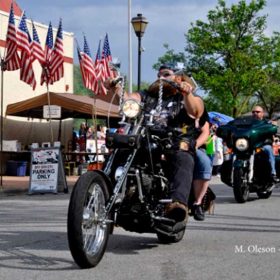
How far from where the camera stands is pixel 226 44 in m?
39.6

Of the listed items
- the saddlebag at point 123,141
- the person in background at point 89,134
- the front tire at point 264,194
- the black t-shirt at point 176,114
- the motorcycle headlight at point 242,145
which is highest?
the person in background at point 89,134

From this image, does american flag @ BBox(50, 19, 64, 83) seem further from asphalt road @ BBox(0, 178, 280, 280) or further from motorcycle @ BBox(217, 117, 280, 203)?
asphalt road @ BBox(0, 178, 280, 280)

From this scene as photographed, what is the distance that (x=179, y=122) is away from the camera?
21.1 ft

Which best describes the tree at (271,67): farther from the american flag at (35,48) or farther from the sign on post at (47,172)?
the sign on post at (47,172)

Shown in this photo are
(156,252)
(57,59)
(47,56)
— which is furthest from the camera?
(47,56)

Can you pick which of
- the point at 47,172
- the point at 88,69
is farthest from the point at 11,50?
the point at 47,172

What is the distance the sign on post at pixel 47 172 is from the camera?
1513cm

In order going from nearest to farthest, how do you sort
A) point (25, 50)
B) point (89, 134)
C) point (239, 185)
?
point (239, 185) → point (25, 50) → point (89, 134)

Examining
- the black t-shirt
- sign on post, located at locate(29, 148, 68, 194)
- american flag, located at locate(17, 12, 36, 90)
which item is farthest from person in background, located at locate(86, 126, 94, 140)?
the black t-shirt

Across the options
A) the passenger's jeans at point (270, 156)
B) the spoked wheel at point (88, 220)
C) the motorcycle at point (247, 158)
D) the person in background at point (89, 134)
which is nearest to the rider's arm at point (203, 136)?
the spoked wheel at point (88, 220)

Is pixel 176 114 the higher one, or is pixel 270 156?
pixel 176 114

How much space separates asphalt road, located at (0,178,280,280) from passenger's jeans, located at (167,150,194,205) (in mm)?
580

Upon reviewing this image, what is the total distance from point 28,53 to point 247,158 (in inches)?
337

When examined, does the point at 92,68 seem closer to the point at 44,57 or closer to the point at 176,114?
the point at 44,57
